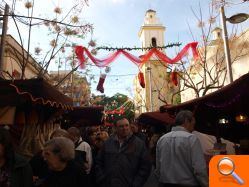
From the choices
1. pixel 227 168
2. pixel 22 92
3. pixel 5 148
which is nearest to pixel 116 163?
pixel 5 148

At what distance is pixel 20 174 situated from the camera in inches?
116

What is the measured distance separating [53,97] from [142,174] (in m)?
2.52

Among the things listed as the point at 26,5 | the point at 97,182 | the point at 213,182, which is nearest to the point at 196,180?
the point at 97,182

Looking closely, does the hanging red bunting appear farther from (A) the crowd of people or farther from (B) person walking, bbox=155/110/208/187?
(B) person walking, bbox=155/110/208/187

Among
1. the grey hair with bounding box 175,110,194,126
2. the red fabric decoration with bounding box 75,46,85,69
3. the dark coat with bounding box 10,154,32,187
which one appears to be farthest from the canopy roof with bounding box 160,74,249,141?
the red fabric decoration with bounding box 75,46,85,69

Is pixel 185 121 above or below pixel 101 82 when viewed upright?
below

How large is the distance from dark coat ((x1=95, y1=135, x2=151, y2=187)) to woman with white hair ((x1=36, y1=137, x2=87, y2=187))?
122cm

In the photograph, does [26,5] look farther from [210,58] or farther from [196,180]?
[210,58]

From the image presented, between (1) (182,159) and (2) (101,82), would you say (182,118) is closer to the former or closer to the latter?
(1) (182,159)

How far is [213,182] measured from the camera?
4.77 feet

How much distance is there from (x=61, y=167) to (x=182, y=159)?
1.61m

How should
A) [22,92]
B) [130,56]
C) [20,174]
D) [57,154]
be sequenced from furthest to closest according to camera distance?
[130,56]
[22,92]
[57,154]
[20,174]

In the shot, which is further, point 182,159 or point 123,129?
point 123,129

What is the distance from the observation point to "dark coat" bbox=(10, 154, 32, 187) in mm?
2910
